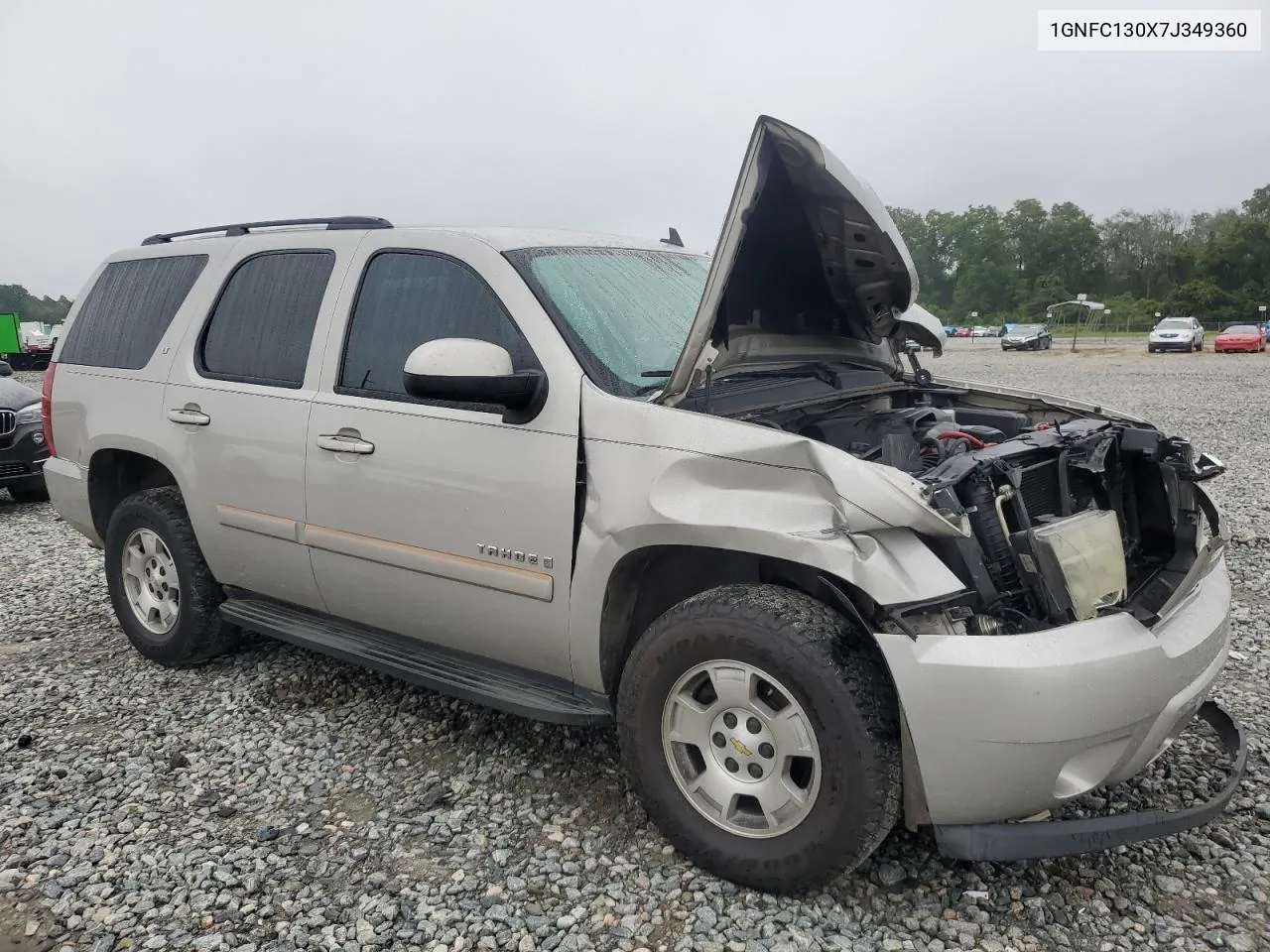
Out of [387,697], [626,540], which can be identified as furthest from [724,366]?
[387,697]

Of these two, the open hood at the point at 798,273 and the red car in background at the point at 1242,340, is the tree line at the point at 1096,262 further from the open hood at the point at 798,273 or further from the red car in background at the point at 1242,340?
the open hood at the point at 798,273

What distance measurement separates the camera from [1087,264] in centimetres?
8262

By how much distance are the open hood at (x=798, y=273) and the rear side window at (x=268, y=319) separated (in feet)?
5.39

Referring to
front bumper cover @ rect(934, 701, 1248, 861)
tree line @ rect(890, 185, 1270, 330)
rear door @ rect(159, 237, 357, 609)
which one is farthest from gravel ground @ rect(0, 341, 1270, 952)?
tree line @ rect(890, 185, 1270, 330)

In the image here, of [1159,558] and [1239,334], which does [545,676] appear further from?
[1239,334]

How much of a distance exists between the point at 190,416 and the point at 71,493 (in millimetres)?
1145

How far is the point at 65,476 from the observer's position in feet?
15.1

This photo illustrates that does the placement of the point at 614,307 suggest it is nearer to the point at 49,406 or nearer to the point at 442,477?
the point at 442,477

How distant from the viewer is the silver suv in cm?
235

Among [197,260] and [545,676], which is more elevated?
[197,260]

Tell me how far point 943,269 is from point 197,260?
101 m

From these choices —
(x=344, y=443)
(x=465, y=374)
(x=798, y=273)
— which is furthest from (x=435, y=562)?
(x=798, y=273)

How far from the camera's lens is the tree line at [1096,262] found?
6291 cm

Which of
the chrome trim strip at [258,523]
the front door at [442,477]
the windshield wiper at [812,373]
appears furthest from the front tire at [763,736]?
the chrome trim strip at [258,523]
